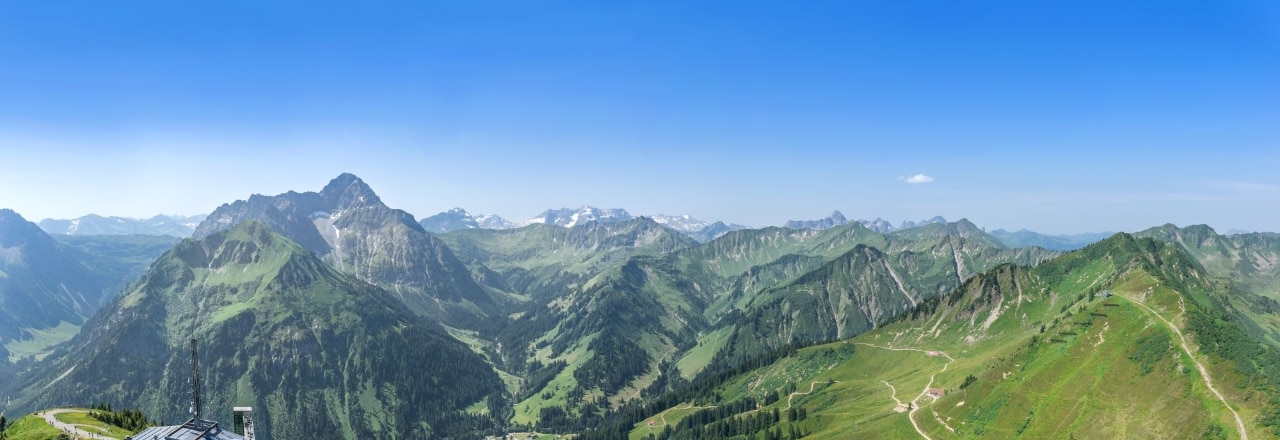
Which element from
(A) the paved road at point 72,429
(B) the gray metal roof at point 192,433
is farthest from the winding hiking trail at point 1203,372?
(A) the paved road at point 72,429

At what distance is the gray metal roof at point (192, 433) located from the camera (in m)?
97.1

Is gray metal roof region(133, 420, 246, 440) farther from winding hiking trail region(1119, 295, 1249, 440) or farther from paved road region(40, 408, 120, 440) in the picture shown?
winding hiking trail region(1119, 295, 1249, 440)

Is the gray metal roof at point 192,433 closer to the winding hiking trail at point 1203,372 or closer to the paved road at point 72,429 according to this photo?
the paved road at point 72,429

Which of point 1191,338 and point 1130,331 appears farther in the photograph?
point 1130,331

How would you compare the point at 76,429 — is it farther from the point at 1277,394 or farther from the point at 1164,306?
the point at 1164,306

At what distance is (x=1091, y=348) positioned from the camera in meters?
189

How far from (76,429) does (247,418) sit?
127ft

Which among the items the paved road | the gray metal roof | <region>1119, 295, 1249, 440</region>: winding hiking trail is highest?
the gray metal roof

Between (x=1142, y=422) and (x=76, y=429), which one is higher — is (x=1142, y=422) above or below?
below

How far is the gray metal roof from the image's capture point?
97.1m

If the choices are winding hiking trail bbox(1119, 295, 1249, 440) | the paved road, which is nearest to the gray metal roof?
the paved road

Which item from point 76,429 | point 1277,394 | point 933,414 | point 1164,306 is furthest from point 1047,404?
point 76,429

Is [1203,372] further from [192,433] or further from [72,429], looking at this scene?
[72,429]

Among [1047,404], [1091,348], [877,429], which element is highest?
[1091,348]
